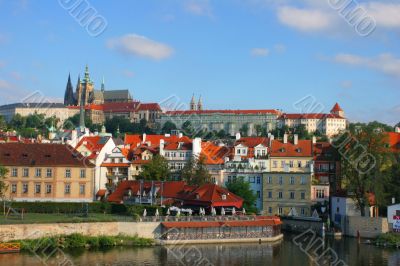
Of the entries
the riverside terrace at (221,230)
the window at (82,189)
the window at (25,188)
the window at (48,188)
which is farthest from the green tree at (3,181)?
the riverside terrace at (221,230)

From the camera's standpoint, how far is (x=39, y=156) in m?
64.3

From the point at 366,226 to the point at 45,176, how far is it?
32889 millimetres

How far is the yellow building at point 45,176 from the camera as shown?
63156 millimetres

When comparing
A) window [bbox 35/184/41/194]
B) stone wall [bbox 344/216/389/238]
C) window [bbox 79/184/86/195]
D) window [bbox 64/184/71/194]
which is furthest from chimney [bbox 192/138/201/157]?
stone wall [bbox 344/216/389/238]

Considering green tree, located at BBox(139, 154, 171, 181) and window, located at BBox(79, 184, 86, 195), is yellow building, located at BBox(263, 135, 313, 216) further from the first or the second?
window, located at BBox(79, 184, 86, 195)

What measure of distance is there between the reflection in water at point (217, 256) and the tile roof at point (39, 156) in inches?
775

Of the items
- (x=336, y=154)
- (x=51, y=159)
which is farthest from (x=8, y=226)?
(x=336, y=154)

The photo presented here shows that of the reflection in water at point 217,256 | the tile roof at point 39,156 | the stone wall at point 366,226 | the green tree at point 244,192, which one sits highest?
the tile roof at point 39,156

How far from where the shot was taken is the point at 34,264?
39812mm

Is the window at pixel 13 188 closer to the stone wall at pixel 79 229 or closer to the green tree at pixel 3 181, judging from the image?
the green tree at pixel 3 181

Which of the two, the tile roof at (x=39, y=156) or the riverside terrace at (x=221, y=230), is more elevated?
the tile roof at (x=39, y=156)

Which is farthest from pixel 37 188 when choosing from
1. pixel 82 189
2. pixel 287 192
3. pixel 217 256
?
pixel 287 192

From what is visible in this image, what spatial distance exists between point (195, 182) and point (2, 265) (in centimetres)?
2921

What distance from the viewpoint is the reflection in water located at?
41.8 m
